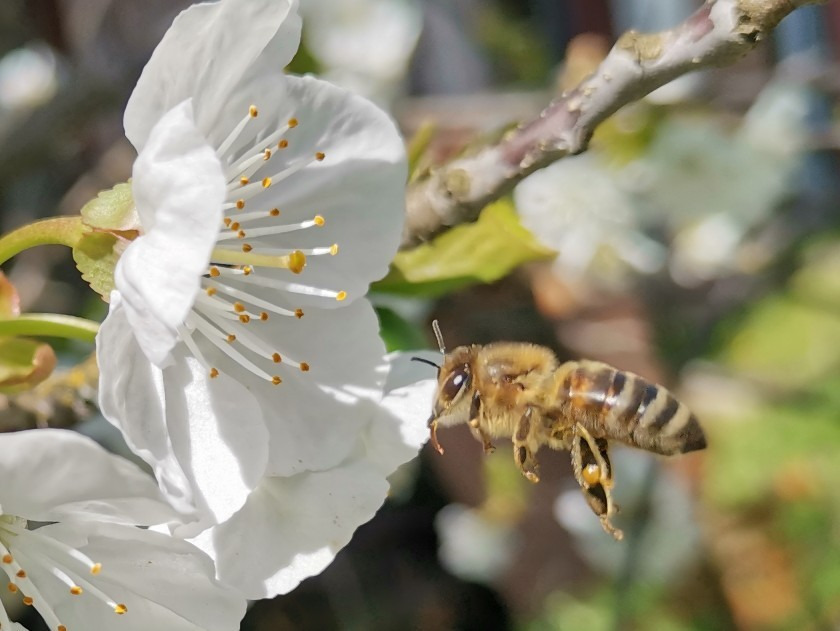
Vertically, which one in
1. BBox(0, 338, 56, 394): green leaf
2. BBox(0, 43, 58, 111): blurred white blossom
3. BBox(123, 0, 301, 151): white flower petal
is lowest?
BBox(0, 43, 58, 111): blurred white blossom

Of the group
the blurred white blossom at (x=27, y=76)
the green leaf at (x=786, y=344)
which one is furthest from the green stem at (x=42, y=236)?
the green leaf at (x=786, y=344)

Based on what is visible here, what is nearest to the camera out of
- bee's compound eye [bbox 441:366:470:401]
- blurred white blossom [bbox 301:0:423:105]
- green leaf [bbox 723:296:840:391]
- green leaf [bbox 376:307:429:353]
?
bee's compound eye [bbox 441:366:470:401]

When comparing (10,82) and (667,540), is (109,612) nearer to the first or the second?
(667,540)

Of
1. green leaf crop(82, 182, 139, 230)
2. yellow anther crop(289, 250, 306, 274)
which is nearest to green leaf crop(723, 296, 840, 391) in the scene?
yellow anther crop(289, 250, 306, 274)

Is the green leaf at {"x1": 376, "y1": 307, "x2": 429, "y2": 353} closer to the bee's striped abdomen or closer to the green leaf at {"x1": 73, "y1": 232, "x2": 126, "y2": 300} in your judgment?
the bee's striped abdomen

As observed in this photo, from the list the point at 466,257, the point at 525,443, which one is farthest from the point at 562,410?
the point at 466,257

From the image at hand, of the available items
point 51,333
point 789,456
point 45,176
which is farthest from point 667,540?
point 45,176
